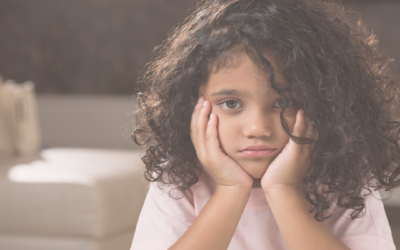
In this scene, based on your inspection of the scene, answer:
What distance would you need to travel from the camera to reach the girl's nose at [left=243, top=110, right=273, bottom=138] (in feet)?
2.58

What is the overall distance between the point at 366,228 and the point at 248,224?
9.2 inches

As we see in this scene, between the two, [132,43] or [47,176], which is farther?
[132,43]

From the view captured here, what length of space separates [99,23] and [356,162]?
3623 mm

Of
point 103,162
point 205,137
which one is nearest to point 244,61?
point 205,137

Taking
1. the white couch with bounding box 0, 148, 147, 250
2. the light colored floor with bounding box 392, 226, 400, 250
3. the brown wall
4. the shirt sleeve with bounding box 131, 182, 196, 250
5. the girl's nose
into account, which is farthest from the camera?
the brown wall

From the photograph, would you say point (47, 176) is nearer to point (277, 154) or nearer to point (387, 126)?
point (277, 154)

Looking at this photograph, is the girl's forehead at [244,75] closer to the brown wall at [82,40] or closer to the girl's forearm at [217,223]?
the girl's forearm at [217,223]

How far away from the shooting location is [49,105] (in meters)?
4.11

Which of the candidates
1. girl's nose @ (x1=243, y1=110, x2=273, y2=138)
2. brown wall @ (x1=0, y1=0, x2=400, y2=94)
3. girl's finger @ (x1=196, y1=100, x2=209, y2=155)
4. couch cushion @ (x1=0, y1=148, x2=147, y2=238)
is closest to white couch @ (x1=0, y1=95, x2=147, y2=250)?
couch cushion @ (x1=0, y1=148, x2=147, y2=238)

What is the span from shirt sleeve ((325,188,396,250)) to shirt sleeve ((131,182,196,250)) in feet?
0.96

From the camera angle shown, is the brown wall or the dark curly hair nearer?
the dark curly hair

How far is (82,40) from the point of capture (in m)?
4.20

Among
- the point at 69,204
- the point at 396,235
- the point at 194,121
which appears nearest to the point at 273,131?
the point at 194,121

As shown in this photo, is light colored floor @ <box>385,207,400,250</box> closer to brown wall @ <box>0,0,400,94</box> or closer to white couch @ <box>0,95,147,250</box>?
white couch @ <box>0,95,147,250</box>
